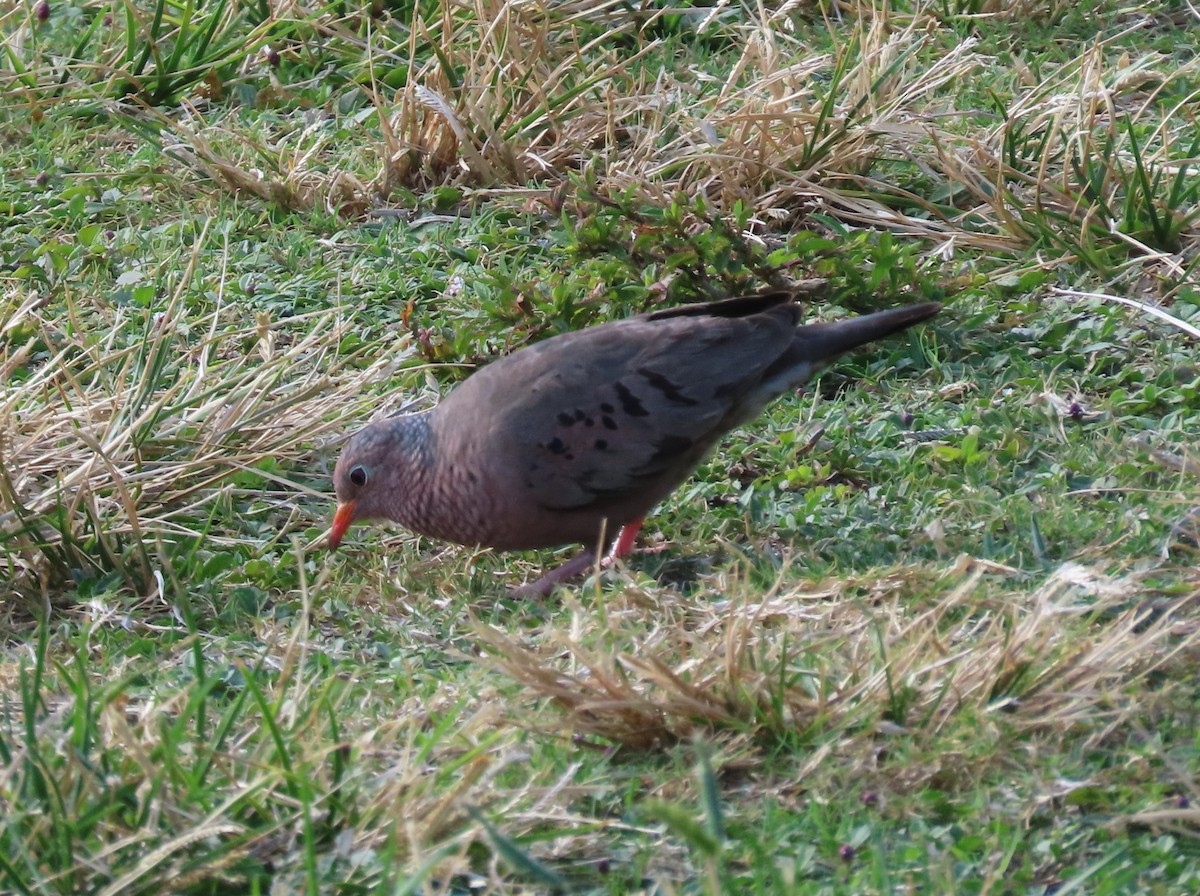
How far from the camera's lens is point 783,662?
9.99 ft

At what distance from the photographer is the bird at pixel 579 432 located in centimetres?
409

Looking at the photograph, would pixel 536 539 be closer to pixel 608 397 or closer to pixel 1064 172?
pixel 608 397

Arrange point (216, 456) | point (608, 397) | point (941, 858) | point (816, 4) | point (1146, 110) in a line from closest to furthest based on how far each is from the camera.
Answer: point (941, 858) → point (608, 397) → point (216, 456) → point (1146, 110) → point (816, 4)

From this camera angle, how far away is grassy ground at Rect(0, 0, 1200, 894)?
279cm

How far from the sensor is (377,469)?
4.23m

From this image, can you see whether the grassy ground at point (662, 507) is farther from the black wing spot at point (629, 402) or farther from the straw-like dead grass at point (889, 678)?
the black wing spot at point (629, 402)

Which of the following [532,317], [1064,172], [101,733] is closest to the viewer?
[101,733]

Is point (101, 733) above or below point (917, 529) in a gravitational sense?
above

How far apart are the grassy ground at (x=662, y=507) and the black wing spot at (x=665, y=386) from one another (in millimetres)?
436

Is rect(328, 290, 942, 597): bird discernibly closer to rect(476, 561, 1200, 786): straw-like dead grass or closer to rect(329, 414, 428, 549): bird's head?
rect(329, 414, 428, 549): bird's head

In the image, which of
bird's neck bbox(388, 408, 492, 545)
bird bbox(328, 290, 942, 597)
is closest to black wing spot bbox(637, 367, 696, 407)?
bird bbox(328, 290, 942, 597)

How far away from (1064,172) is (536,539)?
94.9 inches

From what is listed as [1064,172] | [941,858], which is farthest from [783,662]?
[1064,172]

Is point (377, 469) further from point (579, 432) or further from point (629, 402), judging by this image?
point (629, 402)
